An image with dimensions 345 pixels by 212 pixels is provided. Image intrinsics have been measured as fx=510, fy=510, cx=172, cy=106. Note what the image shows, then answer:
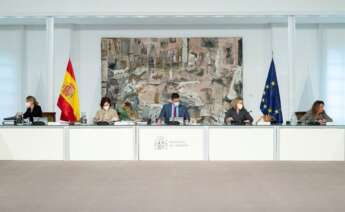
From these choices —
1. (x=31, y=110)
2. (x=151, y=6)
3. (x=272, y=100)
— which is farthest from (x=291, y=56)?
(x=31, y=110)

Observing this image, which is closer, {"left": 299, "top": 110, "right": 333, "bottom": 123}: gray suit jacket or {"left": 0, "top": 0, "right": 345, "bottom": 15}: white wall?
{"left": 299, "top": 110, "right": 333, "bottom": 123}: gray suit jacket

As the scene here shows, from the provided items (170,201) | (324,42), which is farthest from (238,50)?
(170,201)

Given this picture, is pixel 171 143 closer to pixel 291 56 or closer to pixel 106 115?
pixel 106 115

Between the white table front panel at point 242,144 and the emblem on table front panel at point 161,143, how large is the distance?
0.85 meters

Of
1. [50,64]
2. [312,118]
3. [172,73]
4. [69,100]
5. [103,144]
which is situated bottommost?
[103,144]

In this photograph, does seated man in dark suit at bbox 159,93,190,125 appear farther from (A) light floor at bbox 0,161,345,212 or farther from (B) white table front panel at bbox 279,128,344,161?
(A) light floor at bbox 0,161,345,212

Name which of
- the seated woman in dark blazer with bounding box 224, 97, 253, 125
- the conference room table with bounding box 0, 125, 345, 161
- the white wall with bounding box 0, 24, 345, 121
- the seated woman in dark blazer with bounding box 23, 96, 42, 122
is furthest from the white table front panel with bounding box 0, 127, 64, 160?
the white wall with bounding box 0, 24, 345, 121

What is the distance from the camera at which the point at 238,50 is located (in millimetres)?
14203

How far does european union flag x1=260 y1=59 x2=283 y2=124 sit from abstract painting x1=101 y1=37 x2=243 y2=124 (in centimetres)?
243

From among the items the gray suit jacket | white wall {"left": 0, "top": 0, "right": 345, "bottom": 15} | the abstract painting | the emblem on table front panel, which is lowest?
the emblem on table front panel

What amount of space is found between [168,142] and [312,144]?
8.90ft

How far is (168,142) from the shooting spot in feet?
31.6

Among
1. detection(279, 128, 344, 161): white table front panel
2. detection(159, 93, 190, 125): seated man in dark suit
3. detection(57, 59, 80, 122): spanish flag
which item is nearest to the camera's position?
detection(279, 128, 344, 161): white table front panel

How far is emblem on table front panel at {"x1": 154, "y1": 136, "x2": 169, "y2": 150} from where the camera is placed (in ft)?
31.6
